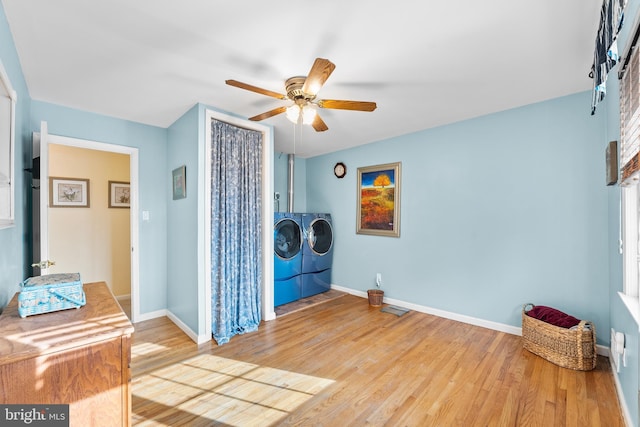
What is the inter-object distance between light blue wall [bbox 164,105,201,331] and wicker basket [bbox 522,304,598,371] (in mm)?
3015

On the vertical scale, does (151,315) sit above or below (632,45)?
below

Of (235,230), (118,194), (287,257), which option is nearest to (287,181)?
(287,257)

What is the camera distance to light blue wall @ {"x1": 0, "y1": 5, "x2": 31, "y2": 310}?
1.45 meters

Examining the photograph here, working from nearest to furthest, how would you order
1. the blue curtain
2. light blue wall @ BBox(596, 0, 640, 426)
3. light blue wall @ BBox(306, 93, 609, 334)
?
1. light blue wall @ BBox(596, 0, 640, 426)
2. light blue wall @ BBox(306, 93, 609, 334)
3. the blue curtain

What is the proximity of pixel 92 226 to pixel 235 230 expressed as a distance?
2375 mm

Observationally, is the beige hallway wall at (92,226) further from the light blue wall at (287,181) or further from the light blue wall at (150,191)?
the light blue wall at (287,181)

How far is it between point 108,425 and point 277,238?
8.55 feet

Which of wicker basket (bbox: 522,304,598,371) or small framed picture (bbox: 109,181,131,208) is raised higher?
small framed picture (bbox: 109,181,131,208)

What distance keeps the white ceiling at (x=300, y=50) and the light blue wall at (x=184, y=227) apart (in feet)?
1.03

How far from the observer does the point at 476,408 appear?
175 cm

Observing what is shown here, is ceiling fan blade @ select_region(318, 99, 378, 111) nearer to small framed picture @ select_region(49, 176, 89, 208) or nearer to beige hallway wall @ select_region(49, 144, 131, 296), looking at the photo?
beige hallway wall @ select_region(49, 144, 131, 296)

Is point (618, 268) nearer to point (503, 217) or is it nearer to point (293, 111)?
point (503, 217)

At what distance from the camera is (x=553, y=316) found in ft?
7.80

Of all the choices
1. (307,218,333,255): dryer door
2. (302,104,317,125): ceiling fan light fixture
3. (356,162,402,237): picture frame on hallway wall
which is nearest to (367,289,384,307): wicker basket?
(356,162,402,237): picture frame on hallway wall
